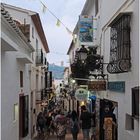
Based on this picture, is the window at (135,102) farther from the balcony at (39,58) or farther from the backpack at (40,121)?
the balcony at (39,58)

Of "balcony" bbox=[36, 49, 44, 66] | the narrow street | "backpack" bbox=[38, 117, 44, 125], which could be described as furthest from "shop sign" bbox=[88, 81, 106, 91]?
"balcony" bbox=[36, 49, 44, 66]

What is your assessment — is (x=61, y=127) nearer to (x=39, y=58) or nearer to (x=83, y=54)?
(x=83, y=54)

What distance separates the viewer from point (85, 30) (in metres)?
20.1

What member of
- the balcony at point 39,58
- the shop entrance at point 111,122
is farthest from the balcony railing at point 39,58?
the shop entrance at point 111,122

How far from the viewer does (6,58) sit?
13.6 meters

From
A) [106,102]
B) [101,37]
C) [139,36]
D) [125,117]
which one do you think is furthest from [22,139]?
[139,36]

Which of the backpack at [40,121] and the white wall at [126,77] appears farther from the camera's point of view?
the backpack at [40,121]

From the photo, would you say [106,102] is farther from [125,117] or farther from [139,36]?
[139,36]

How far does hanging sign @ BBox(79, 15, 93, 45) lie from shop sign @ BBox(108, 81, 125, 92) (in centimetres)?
539

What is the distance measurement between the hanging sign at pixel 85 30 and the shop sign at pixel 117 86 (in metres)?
5.39

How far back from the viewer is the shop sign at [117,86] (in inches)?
498

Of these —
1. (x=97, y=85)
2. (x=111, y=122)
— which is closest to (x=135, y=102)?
(x=111, y=122)

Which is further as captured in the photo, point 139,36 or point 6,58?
point 6,58

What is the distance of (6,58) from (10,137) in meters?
2.74
